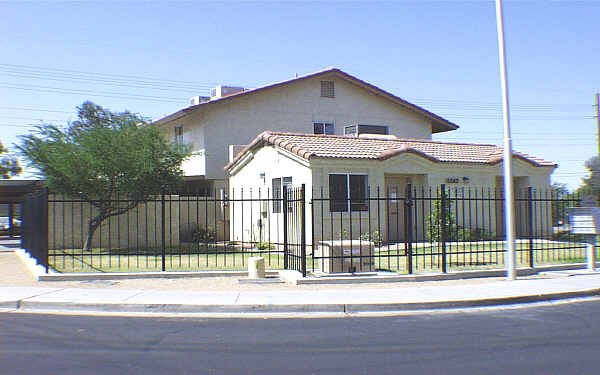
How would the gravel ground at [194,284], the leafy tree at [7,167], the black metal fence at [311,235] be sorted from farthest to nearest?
the leafy tree at [7,167], the black metal fence at [311,235], the gravel ground at [194,284]

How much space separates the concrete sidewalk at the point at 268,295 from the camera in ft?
30.8

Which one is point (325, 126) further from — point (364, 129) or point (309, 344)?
point (309, 344)

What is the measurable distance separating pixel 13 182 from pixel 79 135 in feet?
27.1

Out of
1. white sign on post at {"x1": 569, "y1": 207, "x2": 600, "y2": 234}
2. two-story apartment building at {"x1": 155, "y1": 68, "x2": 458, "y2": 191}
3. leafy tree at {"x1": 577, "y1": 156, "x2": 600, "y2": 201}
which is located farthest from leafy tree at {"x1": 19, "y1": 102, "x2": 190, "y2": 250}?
leafy tree at {"x1": 577, "y1": 156, "x2": 600, "y2": 201}

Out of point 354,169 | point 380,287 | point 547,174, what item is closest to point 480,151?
point 547,174

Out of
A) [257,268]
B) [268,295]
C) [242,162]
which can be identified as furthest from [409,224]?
[242,162]

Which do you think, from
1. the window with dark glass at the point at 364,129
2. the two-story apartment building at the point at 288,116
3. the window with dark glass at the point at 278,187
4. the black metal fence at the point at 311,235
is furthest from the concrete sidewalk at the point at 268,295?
the window with dark glass at the point at 364,129

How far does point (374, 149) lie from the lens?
812 inches

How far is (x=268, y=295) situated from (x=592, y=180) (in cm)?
3279

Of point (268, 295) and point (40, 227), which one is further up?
point (40, 227)

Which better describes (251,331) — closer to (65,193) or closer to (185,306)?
(185,306)

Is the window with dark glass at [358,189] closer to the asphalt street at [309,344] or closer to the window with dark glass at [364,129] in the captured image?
the window with dark glass at [364,129]

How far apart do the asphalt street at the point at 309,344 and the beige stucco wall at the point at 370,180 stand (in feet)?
28.7

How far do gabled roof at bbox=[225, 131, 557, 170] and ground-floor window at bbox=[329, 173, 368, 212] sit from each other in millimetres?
793
